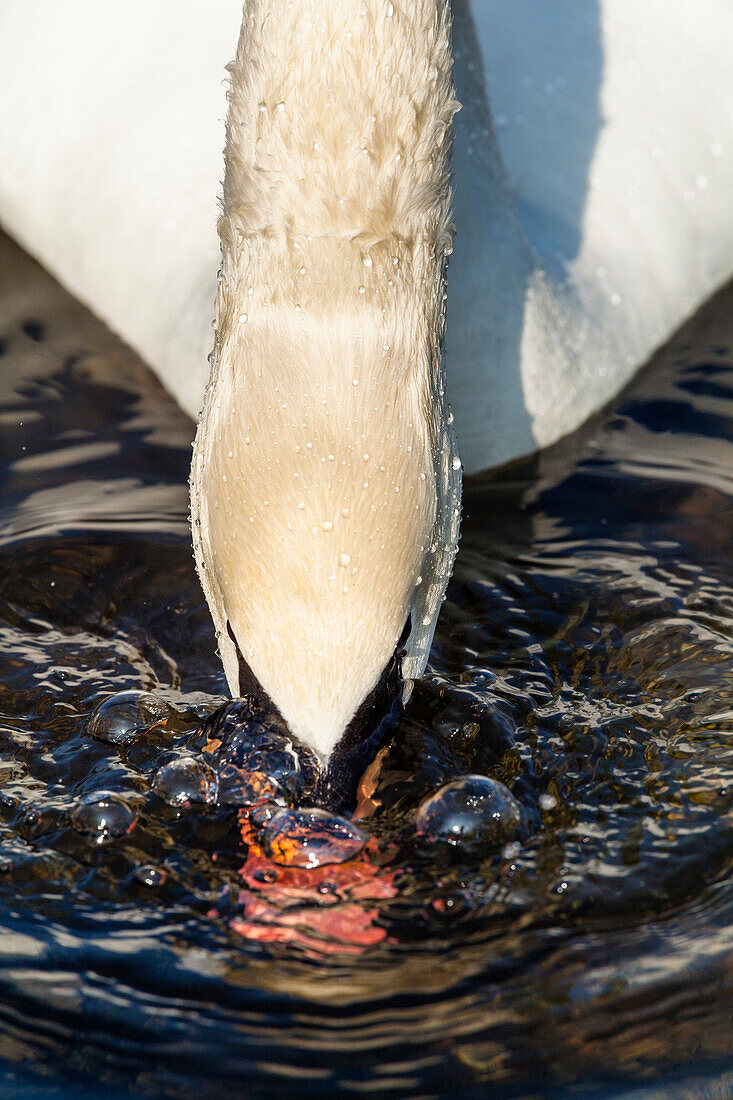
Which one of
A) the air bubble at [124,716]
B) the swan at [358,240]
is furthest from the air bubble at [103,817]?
the swan at [358,240]

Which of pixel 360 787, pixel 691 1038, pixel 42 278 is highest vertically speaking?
pixel 42 278

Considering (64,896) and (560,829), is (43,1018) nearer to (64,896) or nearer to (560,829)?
(64,896)

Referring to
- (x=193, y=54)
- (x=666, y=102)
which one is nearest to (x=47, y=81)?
(x=193, y=54)

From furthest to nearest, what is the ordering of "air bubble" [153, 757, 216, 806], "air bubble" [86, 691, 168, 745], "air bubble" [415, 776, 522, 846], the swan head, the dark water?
"air bubble" [86, 691, 168, 745]
"air bubble" [153, 757, 216, 806]
"air bubble" [415, 776, 522, 846]
the swan head
the dark water

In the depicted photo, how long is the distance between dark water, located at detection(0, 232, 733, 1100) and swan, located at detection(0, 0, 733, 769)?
0.35 meters

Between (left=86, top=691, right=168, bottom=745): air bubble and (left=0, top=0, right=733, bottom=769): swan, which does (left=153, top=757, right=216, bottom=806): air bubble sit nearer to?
(left=86, top=691, right=168, bottom=745): air bubble

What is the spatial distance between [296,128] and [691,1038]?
6.16ft

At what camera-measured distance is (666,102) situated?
19.2 feet

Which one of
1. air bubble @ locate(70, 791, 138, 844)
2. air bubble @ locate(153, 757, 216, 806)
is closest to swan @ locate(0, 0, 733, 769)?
air bubble @ locate(153, 757, 216, 806)

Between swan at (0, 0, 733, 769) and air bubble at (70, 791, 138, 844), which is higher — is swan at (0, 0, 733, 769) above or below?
above

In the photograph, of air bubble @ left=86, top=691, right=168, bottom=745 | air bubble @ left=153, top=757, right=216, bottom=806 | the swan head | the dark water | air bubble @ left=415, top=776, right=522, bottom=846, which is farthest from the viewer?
air bubble @ left=86, top=691, right=168, bottom=745

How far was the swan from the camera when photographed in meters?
2.97

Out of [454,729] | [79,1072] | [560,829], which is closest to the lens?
[79,1072]

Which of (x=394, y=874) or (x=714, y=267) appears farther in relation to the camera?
(x=714, y=267)
